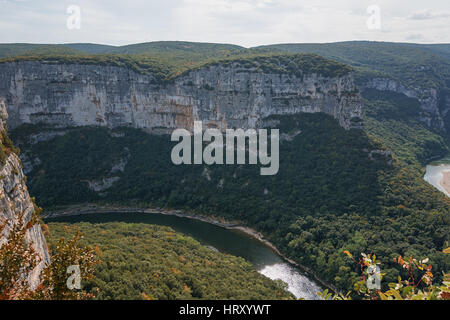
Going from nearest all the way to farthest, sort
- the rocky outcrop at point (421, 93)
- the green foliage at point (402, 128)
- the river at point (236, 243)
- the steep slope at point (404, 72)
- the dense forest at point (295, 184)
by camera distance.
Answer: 1. the river at point (236, 243)
2. the dense forest at point (295, 184)
3. the green foliage at point (402, 128)
4. the rocky outcrop at point (421, 93)
5. the steep slope at point (404, 72)

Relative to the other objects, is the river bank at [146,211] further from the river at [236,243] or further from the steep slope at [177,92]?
the steep slope at [177,92]

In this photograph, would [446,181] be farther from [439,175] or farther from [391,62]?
[391,62]

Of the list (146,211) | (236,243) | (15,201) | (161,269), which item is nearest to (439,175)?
(236,243)

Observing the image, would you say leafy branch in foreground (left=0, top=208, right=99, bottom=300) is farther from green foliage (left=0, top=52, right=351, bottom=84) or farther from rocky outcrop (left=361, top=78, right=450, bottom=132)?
rocky outcrop (left=361, top=78, right=450, bottom=132)

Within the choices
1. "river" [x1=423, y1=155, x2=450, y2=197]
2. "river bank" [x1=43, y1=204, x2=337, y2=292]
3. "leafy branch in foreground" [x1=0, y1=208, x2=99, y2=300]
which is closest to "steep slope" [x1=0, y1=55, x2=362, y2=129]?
"river bank" [x1=43, y1=204, x2=337, y2=292]

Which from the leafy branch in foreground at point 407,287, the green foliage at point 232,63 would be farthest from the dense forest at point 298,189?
the leafy branch in foreground at point 407,287

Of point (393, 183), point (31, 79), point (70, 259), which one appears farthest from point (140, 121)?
point (70, 259)
